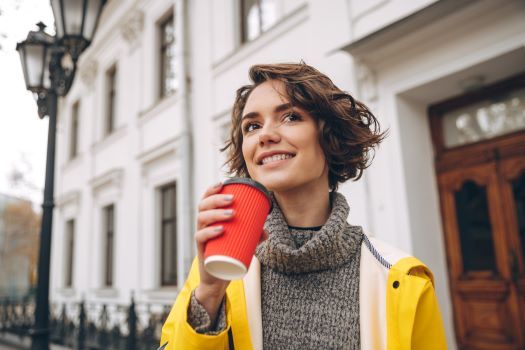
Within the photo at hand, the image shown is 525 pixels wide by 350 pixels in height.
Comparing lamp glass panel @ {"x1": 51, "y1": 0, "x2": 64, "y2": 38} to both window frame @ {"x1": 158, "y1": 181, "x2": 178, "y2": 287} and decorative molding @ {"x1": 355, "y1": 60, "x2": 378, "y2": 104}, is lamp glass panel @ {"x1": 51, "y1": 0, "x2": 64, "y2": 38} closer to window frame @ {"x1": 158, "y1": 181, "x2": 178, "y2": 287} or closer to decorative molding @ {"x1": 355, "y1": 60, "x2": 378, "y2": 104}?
decorative molding @ {"x1": 355, "y1": 60, "x2": 378, "y2": 104}

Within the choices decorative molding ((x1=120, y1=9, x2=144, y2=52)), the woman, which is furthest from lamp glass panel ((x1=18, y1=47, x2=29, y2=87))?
decorative molding ((x1=120, y1=9, x2=144, y2=52))

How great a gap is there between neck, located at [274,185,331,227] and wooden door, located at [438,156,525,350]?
3914 millimetres

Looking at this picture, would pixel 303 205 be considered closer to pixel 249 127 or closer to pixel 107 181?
pixel 249 127

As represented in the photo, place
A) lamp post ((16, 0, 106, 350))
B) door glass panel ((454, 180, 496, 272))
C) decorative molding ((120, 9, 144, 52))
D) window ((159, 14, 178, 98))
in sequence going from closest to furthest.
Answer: lamp post ((16, 0, 106, 350)) < door glass panel ((454, 180, 496, 272)) < window ((159, 14, 178, 98)) < decorative molding ((120, 9, 144, 52))

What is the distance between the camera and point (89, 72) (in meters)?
12.8

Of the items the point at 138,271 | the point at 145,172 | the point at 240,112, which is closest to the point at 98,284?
the point at 138,271

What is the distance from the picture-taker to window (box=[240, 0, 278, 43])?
6940mm

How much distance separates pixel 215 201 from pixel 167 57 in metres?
9.44

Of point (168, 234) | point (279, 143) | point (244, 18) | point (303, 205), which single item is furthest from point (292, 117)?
point (168, 234)

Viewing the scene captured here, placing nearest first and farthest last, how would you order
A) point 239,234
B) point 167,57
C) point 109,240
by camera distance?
1. point 239,234
2. point 167,57
3. point 109,240

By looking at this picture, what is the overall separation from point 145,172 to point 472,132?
691 centimetres

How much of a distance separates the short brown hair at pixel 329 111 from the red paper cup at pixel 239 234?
396 mm

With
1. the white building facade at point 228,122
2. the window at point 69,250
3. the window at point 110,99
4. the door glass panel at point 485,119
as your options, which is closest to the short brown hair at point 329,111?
the white building facade at point 228,122

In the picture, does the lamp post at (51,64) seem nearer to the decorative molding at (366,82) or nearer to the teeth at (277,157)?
the decorative molding at (366,82)
